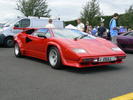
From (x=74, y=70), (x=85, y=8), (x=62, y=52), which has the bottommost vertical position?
(x=74, y=70)

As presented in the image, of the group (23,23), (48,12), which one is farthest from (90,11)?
(23,23)

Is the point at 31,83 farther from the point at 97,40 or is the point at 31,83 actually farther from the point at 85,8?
the point at 85,8

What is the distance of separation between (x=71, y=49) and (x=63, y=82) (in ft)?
4.10

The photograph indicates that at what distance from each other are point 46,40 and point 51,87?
263 cm

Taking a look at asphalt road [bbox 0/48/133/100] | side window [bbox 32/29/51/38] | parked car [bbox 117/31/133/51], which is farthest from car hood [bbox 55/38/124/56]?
parked car [bbox 117/31/133/51]

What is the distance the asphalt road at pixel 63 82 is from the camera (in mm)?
4613

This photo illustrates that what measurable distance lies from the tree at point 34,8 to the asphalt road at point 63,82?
72.3 ft

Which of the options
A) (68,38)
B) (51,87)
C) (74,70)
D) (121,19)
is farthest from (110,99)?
(121,19)

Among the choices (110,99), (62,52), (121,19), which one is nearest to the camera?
(110,99)

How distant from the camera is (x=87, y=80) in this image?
18.9 ft

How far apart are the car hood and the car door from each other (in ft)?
2.88

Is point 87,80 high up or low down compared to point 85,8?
down

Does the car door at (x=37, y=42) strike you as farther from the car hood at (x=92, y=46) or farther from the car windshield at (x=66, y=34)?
the car hood at (x=92, y=46)

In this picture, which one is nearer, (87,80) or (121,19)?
(87,80)
